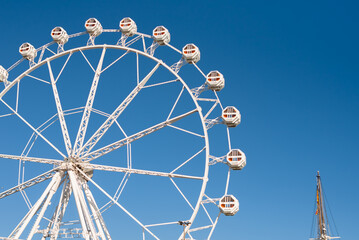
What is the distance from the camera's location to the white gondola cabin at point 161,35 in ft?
138

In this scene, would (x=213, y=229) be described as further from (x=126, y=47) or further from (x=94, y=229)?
(x=126, y=47)

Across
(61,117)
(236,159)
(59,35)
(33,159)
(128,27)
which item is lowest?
(33,159)

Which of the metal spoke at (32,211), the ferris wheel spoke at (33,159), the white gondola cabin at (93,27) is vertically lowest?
the metal spoke at (32,211)

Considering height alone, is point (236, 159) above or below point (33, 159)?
above

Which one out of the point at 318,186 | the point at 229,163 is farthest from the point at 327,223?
the point at 229,163

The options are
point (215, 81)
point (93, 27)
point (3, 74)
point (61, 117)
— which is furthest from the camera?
point (3, 74)

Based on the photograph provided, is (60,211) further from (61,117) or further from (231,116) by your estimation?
(231,116)

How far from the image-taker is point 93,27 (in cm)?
4400

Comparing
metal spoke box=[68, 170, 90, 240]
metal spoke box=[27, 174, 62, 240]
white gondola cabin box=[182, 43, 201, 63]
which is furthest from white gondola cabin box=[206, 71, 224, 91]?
metal spoke box=[27, 174, 62, 240]

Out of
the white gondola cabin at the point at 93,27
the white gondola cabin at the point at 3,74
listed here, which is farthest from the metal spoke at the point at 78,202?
the white gondola cabin at the point at 93,27

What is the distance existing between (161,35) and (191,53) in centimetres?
280

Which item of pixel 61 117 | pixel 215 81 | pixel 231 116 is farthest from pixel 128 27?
pixel 231 116

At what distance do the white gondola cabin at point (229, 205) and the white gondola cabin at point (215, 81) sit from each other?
8401 millimetres

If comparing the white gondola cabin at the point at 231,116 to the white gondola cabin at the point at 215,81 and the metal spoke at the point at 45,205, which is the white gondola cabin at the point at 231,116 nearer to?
the white gondola cabin at the point at 215,81
